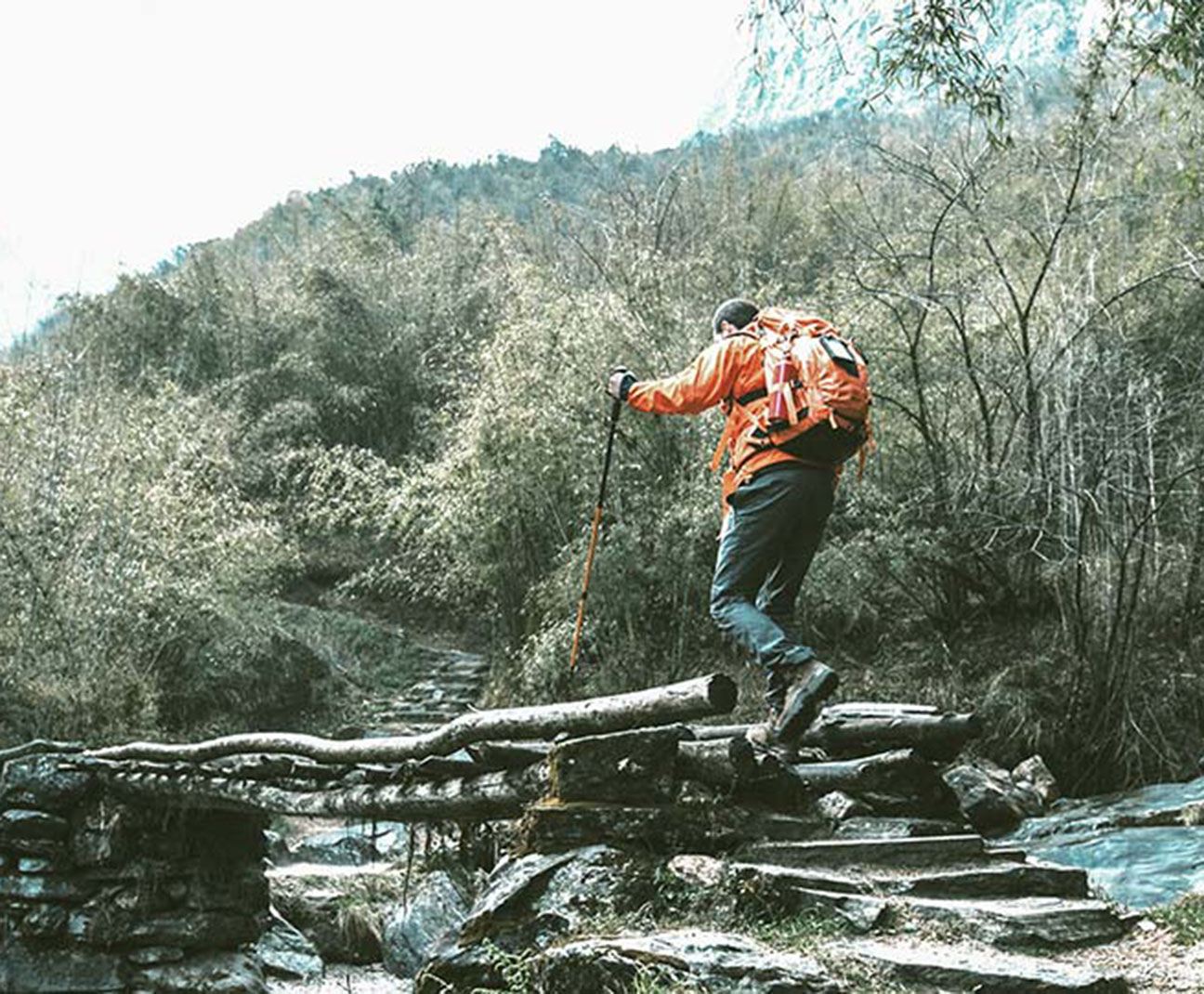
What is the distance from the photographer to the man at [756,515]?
4.63 meters

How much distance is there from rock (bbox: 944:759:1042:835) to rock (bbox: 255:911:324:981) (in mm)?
4498

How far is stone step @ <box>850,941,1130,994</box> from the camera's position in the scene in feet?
10.2

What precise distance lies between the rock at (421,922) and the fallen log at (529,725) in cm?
259

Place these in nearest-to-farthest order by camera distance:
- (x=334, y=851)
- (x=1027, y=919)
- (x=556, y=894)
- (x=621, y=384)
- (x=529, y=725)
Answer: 1. (x=1027, y=919)
2. (x=556, y=894)
3. (x=529, y=725)
4. (x=621, y=384)
5. (x=334, y=851)

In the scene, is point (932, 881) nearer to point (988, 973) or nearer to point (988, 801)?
point (988, 973)

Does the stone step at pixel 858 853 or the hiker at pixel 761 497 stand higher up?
the hiker at pixel 761 497

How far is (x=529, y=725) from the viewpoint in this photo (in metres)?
4.84

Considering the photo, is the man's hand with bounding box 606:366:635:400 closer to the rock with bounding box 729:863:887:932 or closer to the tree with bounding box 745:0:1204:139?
the tree with bounding box 745:0:1204:139

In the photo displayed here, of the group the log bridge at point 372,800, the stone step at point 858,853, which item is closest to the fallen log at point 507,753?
the log bridge at point 372,800

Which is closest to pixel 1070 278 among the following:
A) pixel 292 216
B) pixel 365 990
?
pixel 365 990

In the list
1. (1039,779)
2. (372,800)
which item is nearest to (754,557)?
(372,800)

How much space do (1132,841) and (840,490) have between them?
16.8 feet

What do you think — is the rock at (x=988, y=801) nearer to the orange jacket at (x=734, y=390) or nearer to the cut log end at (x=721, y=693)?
the orange jacket at (x=734, y=390)

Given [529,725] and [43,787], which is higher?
[529,725]
